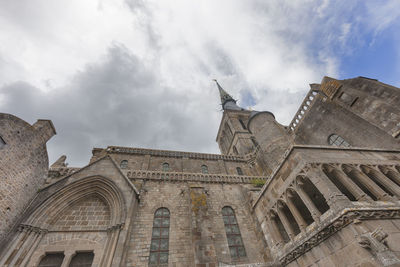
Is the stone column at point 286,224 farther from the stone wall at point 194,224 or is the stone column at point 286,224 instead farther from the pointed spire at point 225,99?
the pointed spire at point 225,99

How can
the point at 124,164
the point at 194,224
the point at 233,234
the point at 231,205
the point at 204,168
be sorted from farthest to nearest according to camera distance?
the point at 204,168 < the point at 124,164 < the point at 231,205 < the point at 233,234 < the point at 194,224

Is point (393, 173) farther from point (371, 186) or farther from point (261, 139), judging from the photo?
point (261, 139)

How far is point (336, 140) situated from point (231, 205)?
8.28 m

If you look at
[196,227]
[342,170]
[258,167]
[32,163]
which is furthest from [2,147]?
[258,167]

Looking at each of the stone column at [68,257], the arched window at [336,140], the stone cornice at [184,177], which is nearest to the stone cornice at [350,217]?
the arched window at [336,140]

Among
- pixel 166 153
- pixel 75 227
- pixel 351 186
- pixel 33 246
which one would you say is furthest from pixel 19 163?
pixel 351 186

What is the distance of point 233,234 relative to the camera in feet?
32.4

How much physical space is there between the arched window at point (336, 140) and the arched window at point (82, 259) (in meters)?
15.4

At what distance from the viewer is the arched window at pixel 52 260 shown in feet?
24.8

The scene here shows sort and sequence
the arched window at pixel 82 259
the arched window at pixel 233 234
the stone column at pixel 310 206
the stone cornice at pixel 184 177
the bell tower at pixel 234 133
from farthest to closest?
the bell tower at pixel 234 133 < the stone cornice at pixel 184 177 < the arched window at pixel 233 234 < the arched window at pixel 82 259 < the stone column at pixel 310 206

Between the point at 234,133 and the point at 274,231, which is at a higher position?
the point at 234,133

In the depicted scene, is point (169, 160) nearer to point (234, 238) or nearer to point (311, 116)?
point (234, 238)

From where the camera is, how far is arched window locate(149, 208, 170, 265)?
27.0 ft

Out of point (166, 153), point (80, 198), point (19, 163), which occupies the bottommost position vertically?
point (19, 163)
